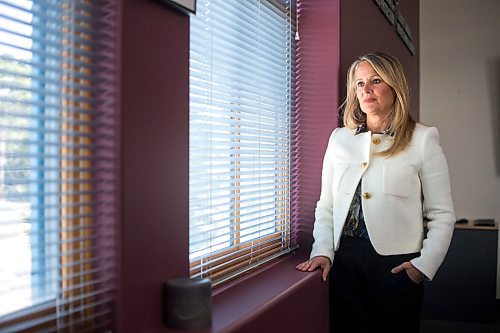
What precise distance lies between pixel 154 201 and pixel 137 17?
Answer: 0.46 metres

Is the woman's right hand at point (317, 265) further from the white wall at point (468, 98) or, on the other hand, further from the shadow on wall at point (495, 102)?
the shadow on wall at point (495, 102)

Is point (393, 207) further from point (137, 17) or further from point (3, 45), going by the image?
point (3, 45)

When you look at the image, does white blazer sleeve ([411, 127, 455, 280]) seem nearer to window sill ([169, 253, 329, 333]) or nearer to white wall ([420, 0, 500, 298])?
window sill ([169, 253, 329, 333])

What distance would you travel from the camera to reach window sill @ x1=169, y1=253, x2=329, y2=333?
1633 mm

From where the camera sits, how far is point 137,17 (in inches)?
52.6

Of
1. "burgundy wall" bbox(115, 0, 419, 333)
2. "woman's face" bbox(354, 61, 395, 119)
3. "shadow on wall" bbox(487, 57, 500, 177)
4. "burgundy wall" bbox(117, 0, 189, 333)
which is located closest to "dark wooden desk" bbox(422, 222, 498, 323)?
"shadow on wall" bbox(487, 57, 500, 177)

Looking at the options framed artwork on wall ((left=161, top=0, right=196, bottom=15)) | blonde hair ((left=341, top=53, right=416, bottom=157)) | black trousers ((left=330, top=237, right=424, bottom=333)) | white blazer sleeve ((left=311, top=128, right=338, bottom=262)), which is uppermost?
framed artwork on wall ((left=161, top=0, right=196, bottom=15))

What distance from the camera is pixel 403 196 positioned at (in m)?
2.14

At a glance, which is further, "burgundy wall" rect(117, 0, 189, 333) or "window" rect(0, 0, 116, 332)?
"burgundy wall" rect(117, 0, 189, 333)

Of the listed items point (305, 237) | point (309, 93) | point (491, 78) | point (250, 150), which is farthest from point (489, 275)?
point (250, 150)

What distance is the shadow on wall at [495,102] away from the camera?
4.55 m

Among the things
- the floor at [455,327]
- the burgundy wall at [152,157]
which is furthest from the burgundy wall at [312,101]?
the floor at [455,327]

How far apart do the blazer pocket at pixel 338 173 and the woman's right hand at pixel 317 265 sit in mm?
290

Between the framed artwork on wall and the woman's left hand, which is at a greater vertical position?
the framed artwork on wall
